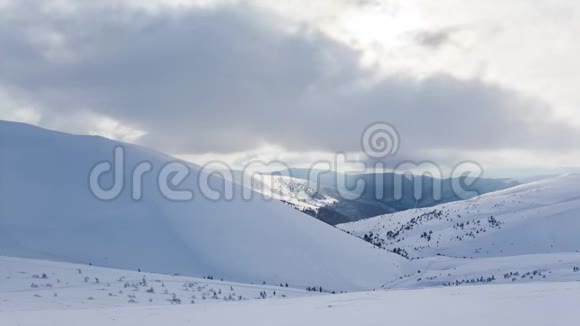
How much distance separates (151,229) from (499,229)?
31.9m

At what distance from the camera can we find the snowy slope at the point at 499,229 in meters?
41.1

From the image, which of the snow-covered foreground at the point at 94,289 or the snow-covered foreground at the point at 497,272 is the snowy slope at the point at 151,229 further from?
the snow-covered foreground at the point at 94,289

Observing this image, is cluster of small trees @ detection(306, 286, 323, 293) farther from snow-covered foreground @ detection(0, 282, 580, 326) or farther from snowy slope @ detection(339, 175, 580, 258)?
snowy slope @ detection(339, 175, 580, 258)

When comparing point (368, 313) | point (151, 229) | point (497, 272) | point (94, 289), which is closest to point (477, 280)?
point (497, 272)

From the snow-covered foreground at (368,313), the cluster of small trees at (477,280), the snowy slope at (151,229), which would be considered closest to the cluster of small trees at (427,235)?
the snowy slope at (151,229)

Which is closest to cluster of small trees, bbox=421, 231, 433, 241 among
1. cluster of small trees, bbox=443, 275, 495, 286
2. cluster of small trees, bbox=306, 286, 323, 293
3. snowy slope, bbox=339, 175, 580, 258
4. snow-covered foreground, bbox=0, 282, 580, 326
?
snowy slope, bbox=339, 175, 580, 258

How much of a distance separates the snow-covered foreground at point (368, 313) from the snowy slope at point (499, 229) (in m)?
31.7

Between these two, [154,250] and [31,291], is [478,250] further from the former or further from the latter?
[31,291]

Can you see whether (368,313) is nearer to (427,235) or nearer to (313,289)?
(313,289)

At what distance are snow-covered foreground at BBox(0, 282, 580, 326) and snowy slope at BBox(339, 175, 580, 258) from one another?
31.7 metres

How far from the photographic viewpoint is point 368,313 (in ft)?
23.7

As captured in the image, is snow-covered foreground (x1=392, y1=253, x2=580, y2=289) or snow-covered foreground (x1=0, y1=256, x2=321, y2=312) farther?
snow-covered foreground (x1=392, y1=253, x2=580, y2=289)

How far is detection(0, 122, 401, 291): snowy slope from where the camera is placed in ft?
62.5

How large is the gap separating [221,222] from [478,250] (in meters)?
24.9
